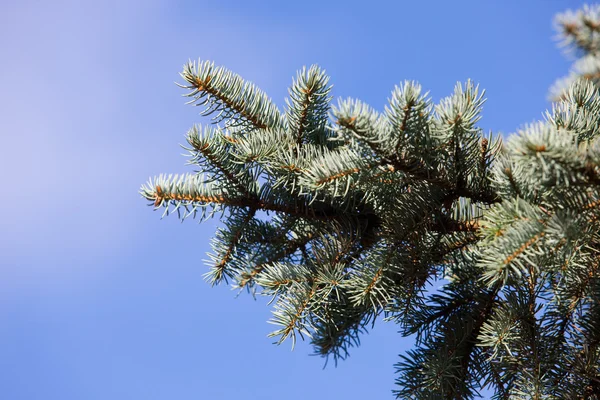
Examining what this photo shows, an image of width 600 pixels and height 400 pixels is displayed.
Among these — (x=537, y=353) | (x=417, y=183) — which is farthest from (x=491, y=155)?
(x=537, y=353)

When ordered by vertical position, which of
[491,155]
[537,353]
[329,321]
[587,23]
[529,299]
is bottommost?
[329,321]

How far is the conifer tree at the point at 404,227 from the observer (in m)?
1.23

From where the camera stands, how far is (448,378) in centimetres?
142

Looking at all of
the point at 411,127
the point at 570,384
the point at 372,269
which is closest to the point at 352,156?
the point at 411,127

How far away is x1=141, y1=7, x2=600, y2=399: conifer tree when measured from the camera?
1.23 meters

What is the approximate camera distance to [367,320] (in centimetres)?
147

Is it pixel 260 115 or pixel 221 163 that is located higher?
pixel 260 115

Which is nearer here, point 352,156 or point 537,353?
point 352,156

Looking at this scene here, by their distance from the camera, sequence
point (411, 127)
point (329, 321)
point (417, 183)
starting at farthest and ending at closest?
1. point (329, 321)
2. point (417, 183)
3. point (411, 127)

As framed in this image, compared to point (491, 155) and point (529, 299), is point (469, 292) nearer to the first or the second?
point (529, 299)

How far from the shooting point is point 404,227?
4.53ft

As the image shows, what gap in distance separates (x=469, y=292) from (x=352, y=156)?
53 centimetres

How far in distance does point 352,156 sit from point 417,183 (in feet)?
0.67

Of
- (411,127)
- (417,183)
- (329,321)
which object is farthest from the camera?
A: (329,321)
